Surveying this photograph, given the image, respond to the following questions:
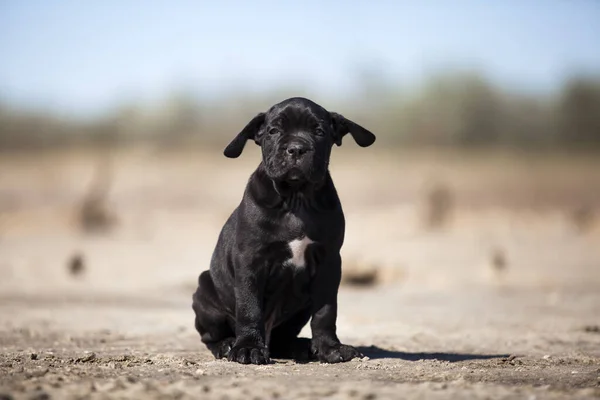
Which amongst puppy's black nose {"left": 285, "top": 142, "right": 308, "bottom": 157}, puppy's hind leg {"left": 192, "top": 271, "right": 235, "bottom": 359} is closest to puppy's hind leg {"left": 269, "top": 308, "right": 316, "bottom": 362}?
puppy's hind leg {"left": 192, "top": 271, "right": 235, "bottom": 359}

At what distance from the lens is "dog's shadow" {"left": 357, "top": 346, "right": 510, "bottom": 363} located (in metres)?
7.14

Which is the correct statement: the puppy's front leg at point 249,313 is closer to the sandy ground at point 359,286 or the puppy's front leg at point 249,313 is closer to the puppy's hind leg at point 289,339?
the sandy ground at point 359,286

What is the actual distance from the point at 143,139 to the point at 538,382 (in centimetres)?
4521

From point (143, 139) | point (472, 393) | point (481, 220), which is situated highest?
point (143, 139)

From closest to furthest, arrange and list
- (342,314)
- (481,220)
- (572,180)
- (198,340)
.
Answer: (198,340) → (342,314) → (481,220) → (572,180)

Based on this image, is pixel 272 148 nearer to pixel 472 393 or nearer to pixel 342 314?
pixel 472 393

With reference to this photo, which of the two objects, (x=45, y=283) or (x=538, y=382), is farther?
(x=45, y=283)

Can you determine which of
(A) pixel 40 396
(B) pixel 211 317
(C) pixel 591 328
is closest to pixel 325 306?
(B) pixel 211 317

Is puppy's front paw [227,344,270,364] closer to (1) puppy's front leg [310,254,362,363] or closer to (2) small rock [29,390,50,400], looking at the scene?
(1) puppy's front leg [310,254,362,363]

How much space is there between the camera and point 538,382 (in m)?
5.53

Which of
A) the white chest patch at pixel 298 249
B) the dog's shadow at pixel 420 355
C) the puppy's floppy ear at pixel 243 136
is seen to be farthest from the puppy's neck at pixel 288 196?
the dog's shadow at pixel 420 355

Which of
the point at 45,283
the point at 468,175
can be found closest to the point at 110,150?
the point at 468,175

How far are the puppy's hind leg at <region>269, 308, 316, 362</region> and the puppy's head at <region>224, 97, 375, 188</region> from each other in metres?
1.18

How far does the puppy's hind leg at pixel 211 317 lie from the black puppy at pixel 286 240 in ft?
0.62
